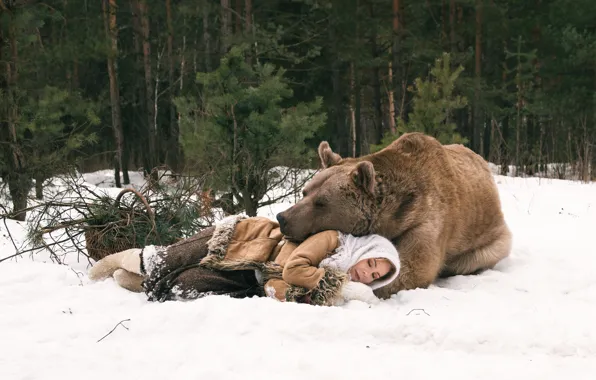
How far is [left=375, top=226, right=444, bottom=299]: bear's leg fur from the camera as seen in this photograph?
3.48m

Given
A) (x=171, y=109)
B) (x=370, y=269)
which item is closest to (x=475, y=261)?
(x=370, y=269)

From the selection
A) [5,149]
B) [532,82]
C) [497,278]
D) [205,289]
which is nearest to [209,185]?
[205,289]

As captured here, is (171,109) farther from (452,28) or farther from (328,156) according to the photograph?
(328,156)

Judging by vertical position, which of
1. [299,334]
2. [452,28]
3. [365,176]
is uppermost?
[452,28]

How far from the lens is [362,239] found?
3.49 m

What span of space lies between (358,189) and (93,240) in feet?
7.77

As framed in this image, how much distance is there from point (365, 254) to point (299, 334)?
33.3 inches

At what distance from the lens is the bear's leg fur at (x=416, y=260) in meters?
3.48

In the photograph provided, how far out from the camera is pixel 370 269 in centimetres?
333

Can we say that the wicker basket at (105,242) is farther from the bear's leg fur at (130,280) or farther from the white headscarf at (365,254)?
the white headscarf at (365,254)

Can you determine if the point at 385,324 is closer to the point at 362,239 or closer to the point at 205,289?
the point at 362,239

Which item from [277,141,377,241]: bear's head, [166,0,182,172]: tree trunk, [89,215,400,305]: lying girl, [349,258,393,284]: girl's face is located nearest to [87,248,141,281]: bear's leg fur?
[89,215,400,305]: lying girl

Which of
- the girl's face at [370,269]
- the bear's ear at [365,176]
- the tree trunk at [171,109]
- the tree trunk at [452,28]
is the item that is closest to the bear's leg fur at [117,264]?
the girl's face at [370,269]

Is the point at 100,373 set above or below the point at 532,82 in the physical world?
below
